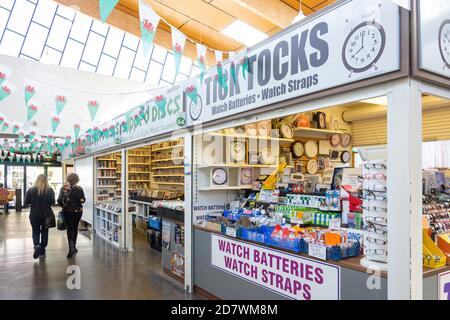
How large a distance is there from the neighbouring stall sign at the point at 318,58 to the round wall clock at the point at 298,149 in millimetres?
2761

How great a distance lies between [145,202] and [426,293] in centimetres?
801

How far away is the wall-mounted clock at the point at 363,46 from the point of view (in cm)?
235

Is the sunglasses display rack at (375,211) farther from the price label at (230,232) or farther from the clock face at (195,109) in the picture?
the clock face at (195,109)

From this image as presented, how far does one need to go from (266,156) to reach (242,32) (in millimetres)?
7155

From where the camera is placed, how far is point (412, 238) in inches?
86.2

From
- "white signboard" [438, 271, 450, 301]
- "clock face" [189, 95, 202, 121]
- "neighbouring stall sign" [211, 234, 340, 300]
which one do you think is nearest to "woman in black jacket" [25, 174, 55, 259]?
"clock face" [189, 95, 202, 121]

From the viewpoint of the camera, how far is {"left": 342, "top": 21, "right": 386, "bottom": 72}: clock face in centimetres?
235

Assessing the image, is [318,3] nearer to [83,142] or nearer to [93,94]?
[83,142]

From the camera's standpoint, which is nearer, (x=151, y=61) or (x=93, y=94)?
(x=93, y=94)

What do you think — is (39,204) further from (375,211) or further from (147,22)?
(375,211)

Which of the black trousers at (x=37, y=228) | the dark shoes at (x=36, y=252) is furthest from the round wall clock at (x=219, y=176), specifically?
the dark shoes at (x=36, y=252)

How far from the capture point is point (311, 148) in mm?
6719

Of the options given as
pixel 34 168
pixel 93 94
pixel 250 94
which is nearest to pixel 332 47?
pixel 250 94

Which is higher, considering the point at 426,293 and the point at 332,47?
the point at 332,47
